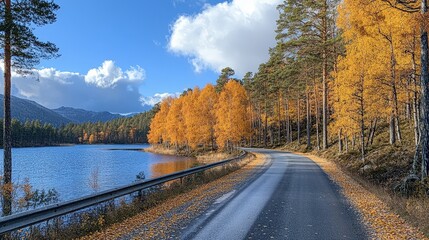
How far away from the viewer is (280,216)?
313 inches

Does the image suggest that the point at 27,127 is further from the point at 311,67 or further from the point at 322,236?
the point at 322,236

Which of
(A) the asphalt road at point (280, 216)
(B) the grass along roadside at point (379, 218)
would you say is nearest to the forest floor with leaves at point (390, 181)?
(B) the grass along roadside at point (379, 218)

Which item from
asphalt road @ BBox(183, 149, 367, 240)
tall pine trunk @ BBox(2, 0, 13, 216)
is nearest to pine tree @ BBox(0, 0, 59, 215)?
tall pine trunk @ BBox(2, 0, 13, 216)

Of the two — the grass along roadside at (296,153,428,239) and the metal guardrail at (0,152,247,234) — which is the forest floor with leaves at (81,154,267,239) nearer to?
the metal guardrail at (0,152,247,234)

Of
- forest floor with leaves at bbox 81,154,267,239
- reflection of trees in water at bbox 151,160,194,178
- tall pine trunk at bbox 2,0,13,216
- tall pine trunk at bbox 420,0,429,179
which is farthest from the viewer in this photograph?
reflection of trees in water at bbox 151,160,194,178

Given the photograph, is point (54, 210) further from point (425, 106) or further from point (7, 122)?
point (425, 106)

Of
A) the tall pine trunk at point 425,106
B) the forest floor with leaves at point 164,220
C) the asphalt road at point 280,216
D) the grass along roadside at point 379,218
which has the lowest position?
the forest floor with leaves at point 164,220

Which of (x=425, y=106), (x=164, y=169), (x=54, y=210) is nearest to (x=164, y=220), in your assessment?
(x=54, y=210)

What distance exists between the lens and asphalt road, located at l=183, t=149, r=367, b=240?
6.53 metres

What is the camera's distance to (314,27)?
28859 millimetres

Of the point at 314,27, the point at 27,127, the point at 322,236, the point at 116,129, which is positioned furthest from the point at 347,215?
the point at 116,129

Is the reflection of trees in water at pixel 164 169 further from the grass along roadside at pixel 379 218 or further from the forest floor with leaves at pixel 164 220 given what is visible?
the grass along roadside at pixel 379 218

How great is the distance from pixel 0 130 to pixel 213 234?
432ft

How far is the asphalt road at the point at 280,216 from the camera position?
6.53 m
